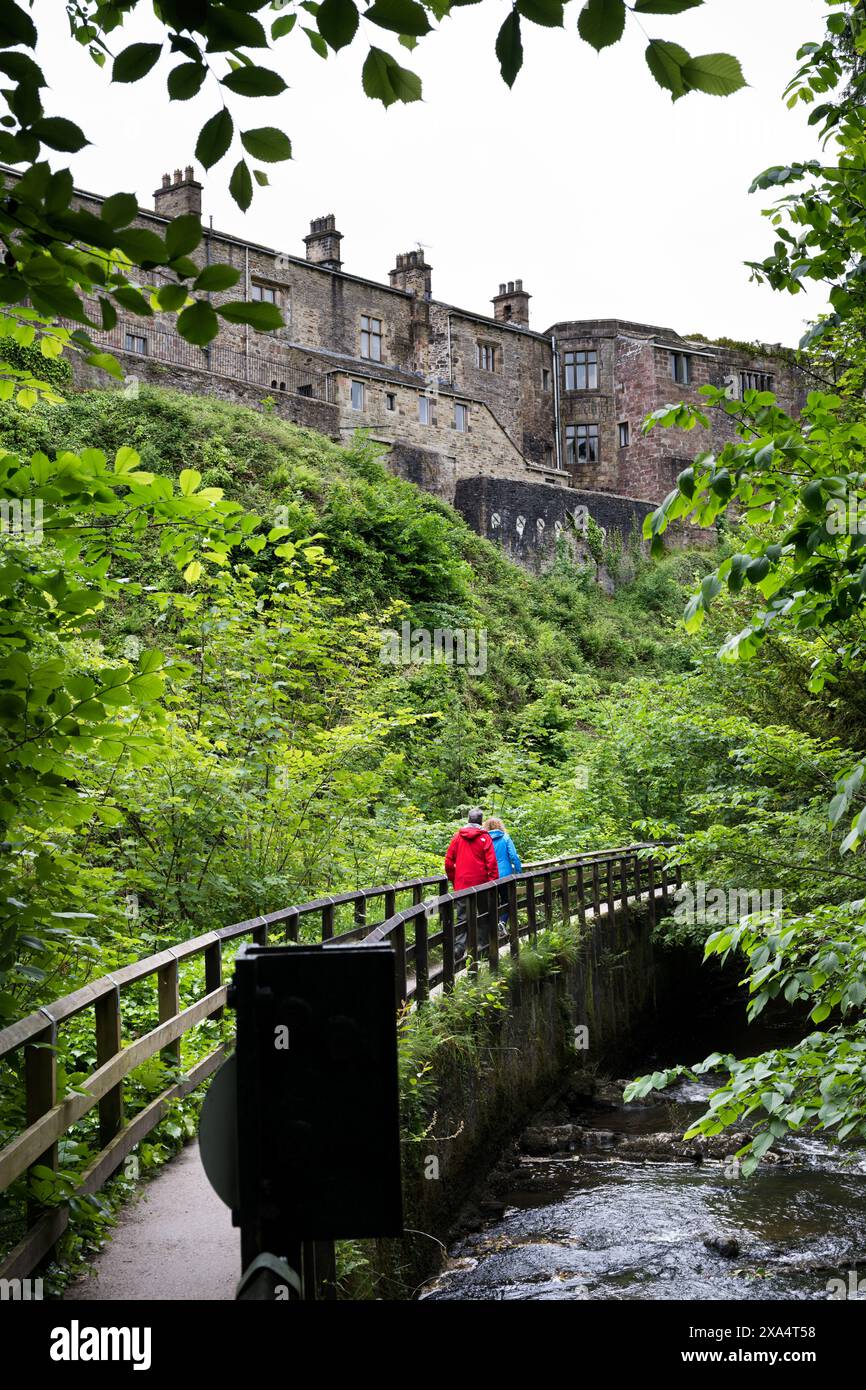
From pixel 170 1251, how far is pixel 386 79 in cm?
422

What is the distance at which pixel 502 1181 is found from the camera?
1128 cm

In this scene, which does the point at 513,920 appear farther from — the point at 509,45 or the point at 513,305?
the point at 513,305

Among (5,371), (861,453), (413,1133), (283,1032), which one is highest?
(5,371)

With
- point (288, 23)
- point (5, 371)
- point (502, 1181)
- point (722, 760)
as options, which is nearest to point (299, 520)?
point (722, 760)

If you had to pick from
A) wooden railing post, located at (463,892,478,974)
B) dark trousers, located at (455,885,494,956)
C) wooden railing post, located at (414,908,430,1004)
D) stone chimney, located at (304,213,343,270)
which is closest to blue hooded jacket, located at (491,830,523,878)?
dark trousers, located at (455,885,494,956)

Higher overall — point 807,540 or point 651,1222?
point 807,540

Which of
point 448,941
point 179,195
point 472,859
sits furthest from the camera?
point 179,195

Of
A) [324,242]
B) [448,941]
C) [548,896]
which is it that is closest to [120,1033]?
[448,941]

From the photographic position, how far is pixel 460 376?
4922 cm

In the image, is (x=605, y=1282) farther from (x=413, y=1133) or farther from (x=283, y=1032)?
(x=283, y=1032)

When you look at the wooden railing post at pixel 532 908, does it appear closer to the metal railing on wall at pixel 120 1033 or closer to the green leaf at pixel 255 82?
the metal railing on wall at pixel 120 1033

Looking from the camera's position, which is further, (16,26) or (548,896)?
(548,896)

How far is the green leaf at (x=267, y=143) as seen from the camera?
2680 millimetres

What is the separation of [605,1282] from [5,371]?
709 cm
